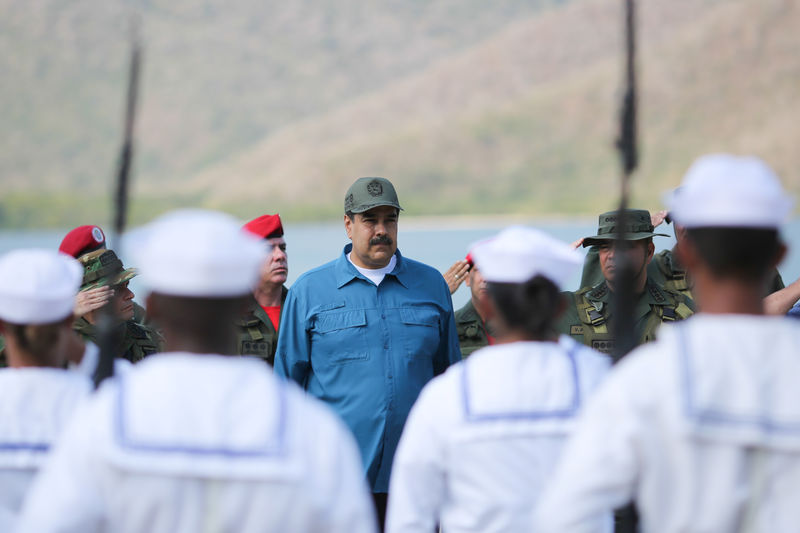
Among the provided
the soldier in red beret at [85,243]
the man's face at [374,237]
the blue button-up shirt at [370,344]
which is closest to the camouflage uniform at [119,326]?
the soldier in red beret at [85,243]

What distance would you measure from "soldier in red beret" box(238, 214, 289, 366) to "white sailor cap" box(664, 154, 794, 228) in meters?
3.41

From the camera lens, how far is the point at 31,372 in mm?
2785

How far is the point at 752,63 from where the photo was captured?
239 ft

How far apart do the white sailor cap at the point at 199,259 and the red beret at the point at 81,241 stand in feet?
10.9

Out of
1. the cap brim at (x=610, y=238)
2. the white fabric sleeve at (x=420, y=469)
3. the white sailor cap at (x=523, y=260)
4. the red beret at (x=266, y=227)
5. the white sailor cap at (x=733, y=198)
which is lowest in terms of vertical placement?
the white fabric sleeve at (x=420, y=469)

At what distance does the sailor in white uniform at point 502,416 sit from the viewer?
9.05ft

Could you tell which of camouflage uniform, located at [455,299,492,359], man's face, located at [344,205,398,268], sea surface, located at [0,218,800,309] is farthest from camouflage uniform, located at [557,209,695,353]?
sea surface, located at [0,218,800,309]

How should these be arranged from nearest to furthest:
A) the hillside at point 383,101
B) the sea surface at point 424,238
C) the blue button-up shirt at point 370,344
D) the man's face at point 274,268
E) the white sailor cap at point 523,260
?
the white sailor cap at point 523,260 → the blue button-up shirt at point 370,344 → the man's face at point 274,268 → the sea surface at point 424,238 → the hillside at point 383,101

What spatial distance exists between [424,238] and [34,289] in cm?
5070

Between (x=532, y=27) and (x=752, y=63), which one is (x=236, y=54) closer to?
(x=532, y=27)

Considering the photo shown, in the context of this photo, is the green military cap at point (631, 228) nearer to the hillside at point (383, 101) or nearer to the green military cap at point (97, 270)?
the green military cap at point (97, 270)

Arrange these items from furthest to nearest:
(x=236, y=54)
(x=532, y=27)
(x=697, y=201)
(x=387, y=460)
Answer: (x=236, y=54)
(x=532, y=27)
(x=387, y=460)
(x=697, y=201)

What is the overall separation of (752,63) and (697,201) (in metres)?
75.4

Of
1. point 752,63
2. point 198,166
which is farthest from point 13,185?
point 752,63
